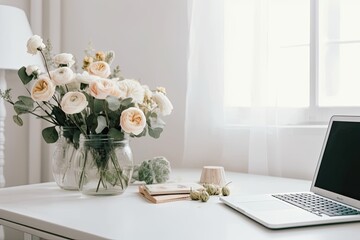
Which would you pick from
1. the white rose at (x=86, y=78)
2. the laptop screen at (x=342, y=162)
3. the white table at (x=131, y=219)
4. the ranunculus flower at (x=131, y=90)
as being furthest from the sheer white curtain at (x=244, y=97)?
the white rose at (x=86, y=78)

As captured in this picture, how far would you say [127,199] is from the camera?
1.18 meters

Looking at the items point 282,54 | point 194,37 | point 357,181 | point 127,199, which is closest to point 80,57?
point 194,37

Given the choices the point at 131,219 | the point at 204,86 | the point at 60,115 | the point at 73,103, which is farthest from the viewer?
the point at 204,86

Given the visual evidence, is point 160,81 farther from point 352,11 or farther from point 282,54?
point 352,11

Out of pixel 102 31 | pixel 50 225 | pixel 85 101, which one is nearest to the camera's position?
pixel 50 225

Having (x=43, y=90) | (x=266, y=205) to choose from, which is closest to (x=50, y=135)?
(x=43, y=90)

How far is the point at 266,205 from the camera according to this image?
1015 millimetres

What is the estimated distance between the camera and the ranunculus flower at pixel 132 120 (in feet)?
3.74

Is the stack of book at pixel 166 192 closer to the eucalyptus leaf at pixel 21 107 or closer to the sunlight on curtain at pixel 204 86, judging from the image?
the eucalyptus leaf at pixel 21 107

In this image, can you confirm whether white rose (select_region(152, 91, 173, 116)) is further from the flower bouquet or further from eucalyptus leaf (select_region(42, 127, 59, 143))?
eucalyptus leaf (select_region(42, 127, 59, 143))

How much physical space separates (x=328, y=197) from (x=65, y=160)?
73 centimetres

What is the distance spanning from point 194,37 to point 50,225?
1.04 m

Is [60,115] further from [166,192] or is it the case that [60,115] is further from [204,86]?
[204,86]

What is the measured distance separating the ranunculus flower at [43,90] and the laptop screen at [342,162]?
28.0 inches
